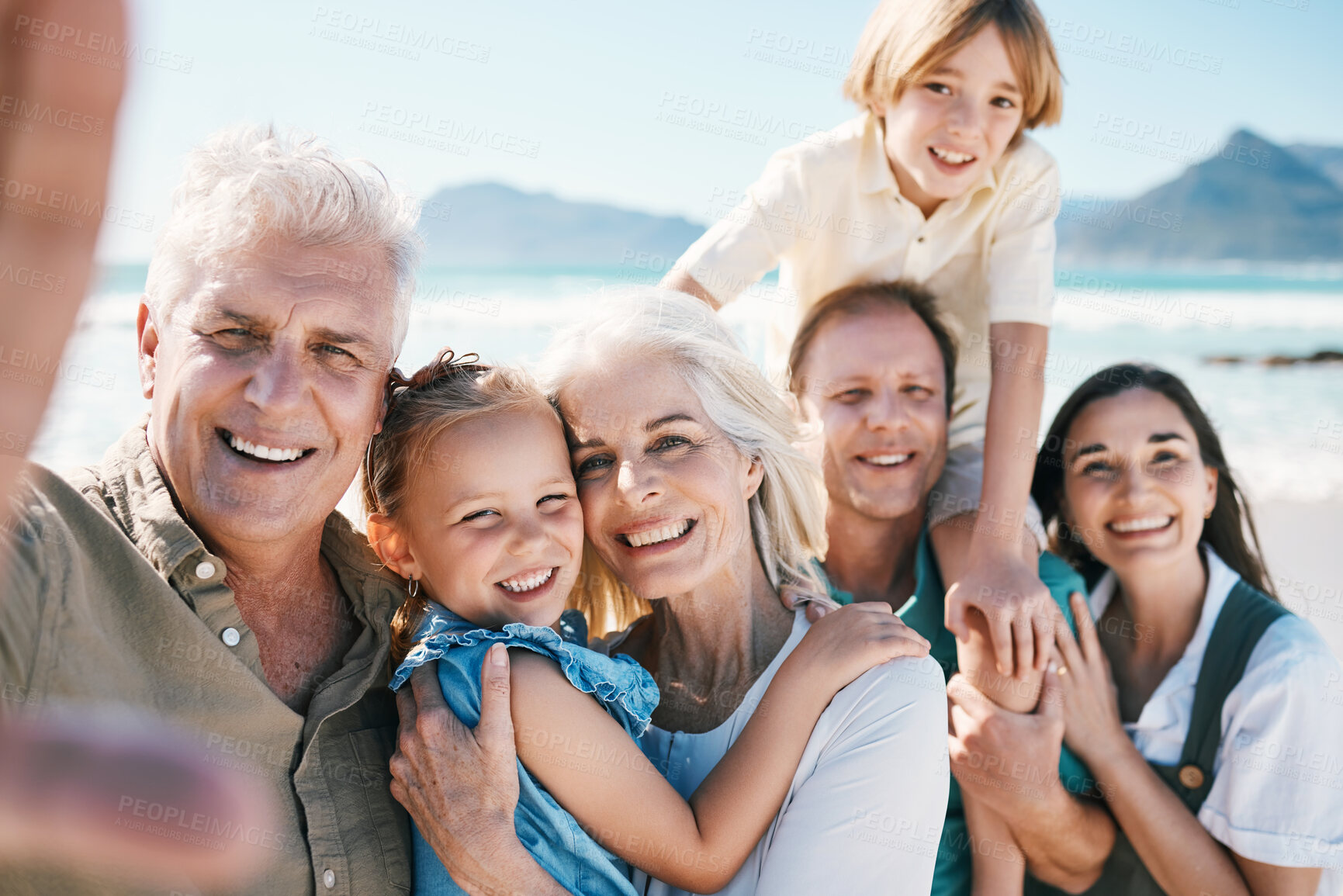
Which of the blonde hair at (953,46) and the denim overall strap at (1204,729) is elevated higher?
the blonde hair at (953,46)

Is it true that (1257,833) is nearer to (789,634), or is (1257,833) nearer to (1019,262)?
(789,634)

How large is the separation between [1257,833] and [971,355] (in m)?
2.00

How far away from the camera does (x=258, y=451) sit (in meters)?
2.07

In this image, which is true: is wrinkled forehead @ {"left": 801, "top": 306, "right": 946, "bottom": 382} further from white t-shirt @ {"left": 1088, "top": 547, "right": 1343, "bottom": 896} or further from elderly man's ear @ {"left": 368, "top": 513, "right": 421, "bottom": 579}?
elderly man's ear @ {"left": 368, "top": 513, "right": 421, "bottom": 579}

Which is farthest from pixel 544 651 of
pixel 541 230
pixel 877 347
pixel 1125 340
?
pixel 541 230

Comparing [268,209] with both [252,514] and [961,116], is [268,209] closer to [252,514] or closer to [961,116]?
[252,514]

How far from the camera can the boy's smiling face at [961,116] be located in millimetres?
3525

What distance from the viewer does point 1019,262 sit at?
3.68 metres

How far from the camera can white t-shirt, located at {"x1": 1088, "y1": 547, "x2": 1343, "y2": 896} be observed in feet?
9.63

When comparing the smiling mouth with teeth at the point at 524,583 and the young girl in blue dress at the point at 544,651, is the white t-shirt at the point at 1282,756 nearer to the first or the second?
the young girl in blue dress at the point at 544,651

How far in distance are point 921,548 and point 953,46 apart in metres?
1.88

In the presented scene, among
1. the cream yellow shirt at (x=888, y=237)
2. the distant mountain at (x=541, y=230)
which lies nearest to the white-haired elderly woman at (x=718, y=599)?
the cream yellow shirt at (x=888, y=237)

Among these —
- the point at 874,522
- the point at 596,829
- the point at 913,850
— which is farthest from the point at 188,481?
the point at 874,522

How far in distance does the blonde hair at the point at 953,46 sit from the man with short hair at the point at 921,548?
801 millimetres
